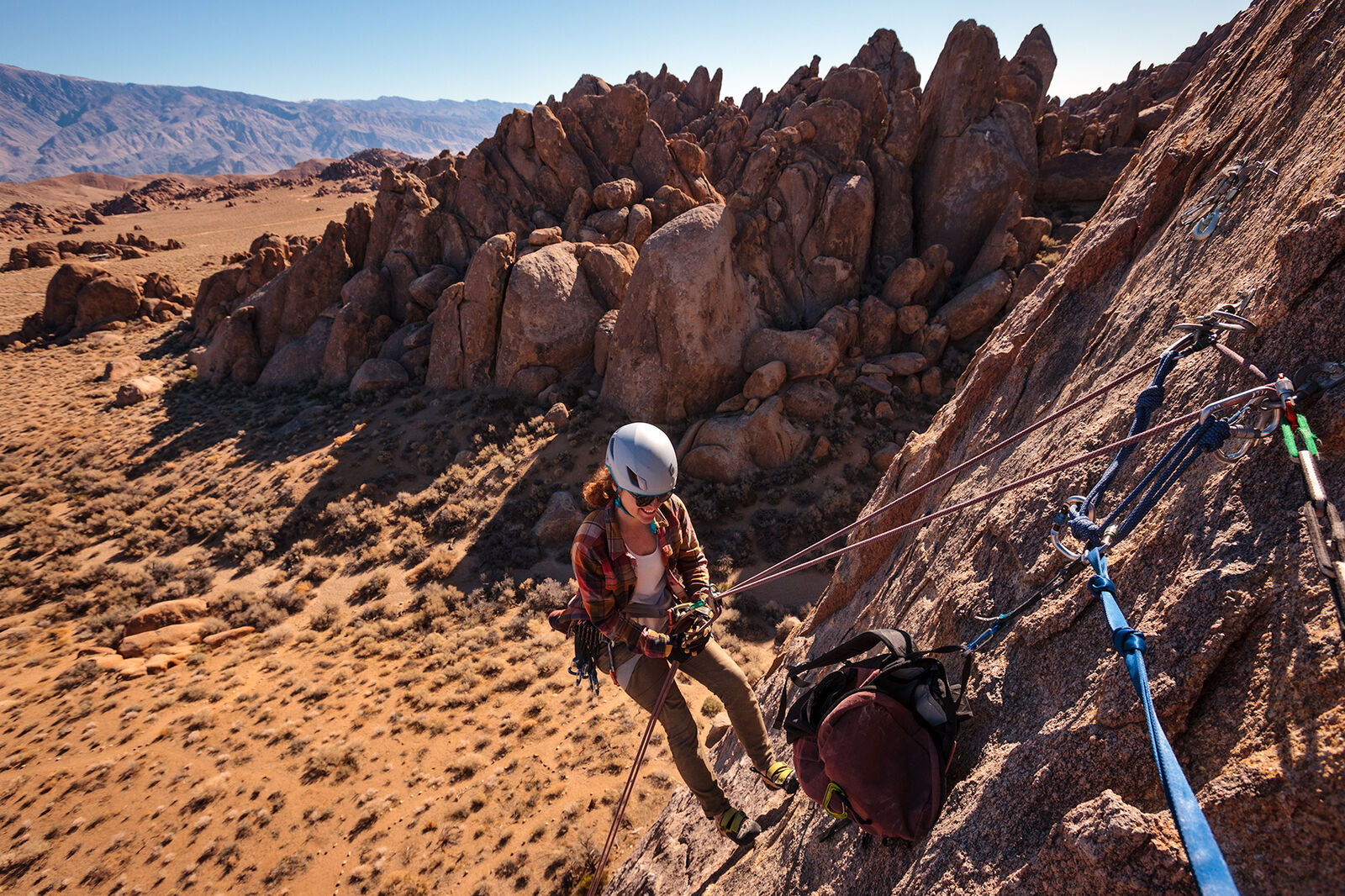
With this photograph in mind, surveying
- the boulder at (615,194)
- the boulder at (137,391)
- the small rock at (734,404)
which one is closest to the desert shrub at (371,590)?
the small rock at (734,404)

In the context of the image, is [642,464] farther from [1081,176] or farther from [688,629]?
[1081,176]

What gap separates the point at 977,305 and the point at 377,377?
2093 centimetres

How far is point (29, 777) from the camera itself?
8.20 metres

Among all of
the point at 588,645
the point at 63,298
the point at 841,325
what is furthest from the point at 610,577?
the point at 63,298

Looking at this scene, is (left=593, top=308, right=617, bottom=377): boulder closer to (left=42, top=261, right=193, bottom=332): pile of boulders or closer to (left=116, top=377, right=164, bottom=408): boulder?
(left=116, top=377, right=164, bottom=408): boulder

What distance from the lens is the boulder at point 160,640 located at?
10.7 m

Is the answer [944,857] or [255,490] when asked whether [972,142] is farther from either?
[255,490]

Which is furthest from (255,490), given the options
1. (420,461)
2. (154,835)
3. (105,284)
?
(105,284)

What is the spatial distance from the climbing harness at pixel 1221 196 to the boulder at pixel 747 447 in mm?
10999

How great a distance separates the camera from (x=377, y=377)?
20922 millimetres

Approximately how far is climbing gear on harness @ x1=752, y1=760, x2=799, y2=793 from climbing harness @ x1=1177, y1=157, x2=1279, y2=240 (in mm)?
4618

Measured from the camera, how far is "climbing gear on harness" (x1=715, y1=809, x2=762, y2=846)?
4055 mm

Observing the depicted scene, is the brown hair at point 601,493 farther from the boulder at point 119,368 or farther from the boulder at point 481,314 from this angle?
the boulder at point 119,368

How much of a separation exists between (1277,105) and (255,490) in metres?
21.1
